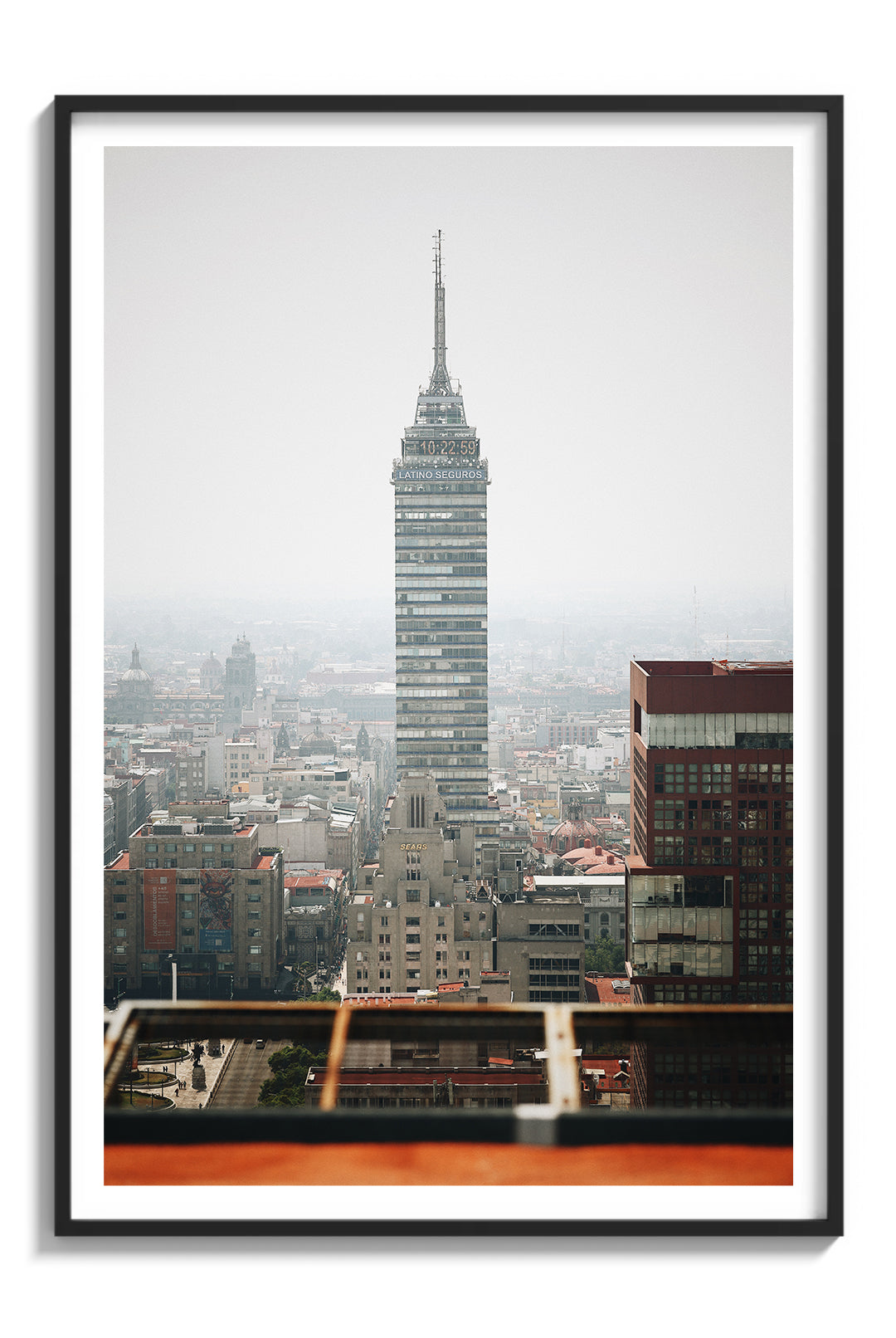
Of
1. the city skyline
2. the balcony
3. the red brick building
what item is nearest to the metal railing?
the balcony

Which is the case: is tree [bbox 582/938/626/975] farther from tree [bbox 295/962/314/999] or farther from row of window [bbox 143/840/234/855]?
row of window [bbox 143/840/234/855]

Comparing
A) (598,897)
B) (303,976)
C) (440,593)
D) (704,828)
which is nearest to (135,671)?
(303,976)

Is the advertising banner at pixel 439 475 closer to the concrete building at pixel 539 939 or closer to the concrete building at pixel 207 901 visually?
the concrete building at pixel 207 901

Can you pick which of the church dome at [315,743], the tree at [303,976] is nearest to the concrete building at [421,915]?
the tree at [303,976]
